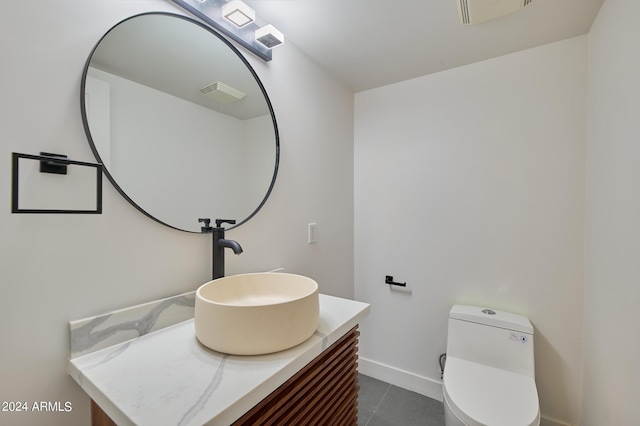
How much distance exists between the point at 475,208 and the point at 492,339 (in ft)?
2.60

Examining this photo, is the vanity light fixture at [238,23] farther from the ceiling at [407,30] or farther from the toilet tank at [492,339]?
the toilet tank at [492,339]

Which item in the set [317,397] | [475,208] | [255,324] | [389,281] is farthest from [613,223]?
[255,324]

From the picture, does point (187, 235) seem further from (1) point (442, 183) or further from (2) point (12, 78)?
(1) point (442, 183)

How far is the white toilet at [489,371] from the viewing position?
3.90 ft

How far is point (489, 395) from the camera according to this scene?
1306mm

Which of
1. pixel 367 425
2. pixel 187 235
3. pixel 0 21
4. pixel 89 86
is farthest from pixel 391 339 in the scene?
pixel 0 21

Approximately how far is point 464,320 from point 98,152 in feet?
6.41

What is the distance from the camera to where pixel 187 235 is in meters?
1.07

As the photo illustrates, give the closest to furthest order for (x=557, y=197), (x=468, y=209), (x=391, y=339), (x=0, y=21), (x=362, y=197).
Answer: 1. (x=0, y=21)
2. (x=557, y=197)
3. (x=468, y=209)
4. (x=391, y=339)
5. (x=362, y=197)

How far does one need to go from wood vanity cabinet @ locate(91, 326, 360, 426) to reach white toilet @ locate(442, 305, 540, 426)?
55 cm

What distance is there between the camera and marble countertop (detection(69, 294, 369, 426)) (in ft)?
1.90

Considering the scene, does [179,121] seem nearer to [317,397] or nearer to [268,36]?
[268,36]

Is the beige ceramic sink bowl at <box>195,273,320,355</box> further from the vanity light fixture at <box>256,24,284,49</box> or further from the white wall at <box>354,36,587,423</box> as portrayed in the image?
the white wall at <box>354,36,587,423</box>

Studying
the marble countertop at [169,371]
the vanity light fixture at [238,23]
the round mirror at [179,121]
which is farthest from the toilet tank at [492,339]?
the vanity light fixture at [238,23]
